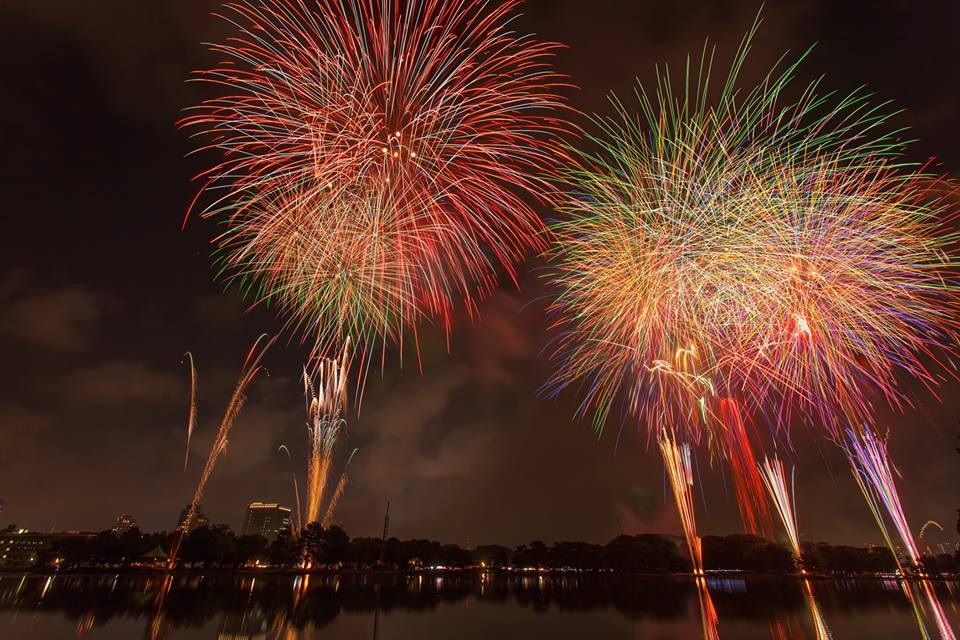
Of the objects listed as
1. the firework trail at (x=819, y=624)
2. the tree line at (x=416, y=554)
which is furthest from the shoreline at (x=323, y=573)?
the firework trail at (x=819, y=624)

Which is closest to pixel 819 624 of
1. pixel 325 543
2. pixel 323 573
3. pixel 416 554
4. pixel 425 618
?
pixel 425 618

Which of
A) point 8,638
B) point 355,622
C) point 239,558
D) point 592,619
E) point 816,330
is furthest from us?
point 239,558

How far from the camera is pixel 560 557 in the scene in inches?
5005

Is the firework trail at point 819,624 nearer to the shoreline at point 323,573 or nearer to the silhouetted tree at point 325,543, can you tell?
the shoreline at point 323,573

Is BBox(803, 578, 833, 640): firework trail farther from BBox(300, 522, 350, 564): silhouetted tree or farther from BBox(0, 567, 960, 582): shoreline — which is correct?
BBox(300, 522, 350, 564): silhouetted tree

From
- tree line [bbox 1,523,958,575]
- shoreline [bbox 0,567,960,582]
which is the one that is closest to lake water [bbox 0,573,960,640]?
shoreline [bbox 0,567,960,582]

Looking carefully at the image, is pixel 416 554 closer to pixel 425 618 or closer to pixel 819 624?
pixel 425 618

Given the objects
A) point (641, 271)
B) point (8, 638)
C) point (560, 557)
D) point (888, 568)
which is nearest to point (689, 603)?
point (641, 271)

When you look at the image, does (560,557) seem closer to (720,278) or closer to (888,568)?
(888,568)

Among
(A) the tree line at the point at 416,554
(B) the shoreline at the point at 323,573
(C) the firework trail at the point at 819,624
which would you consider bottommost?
(C) the firework trail at the point at 819,624

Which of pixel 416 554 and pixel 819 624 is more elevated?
pixel 416 554

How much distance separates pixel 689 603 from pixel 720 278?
33.9m

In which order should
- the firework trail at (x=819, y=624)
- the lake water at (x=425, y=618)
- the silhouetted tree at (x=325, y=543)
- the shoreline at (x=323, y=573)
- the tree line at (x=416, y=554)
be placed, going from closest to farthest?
the lake water at (x=425, y=618) < the firework trail at (x=819, y=624) < the shoreline at (x=323, y=573) < the tree line at (x=416, y=554) < the silhouetted tree at (x=325, y=543)

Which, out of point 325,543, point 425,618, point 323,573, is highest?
point 325,543
